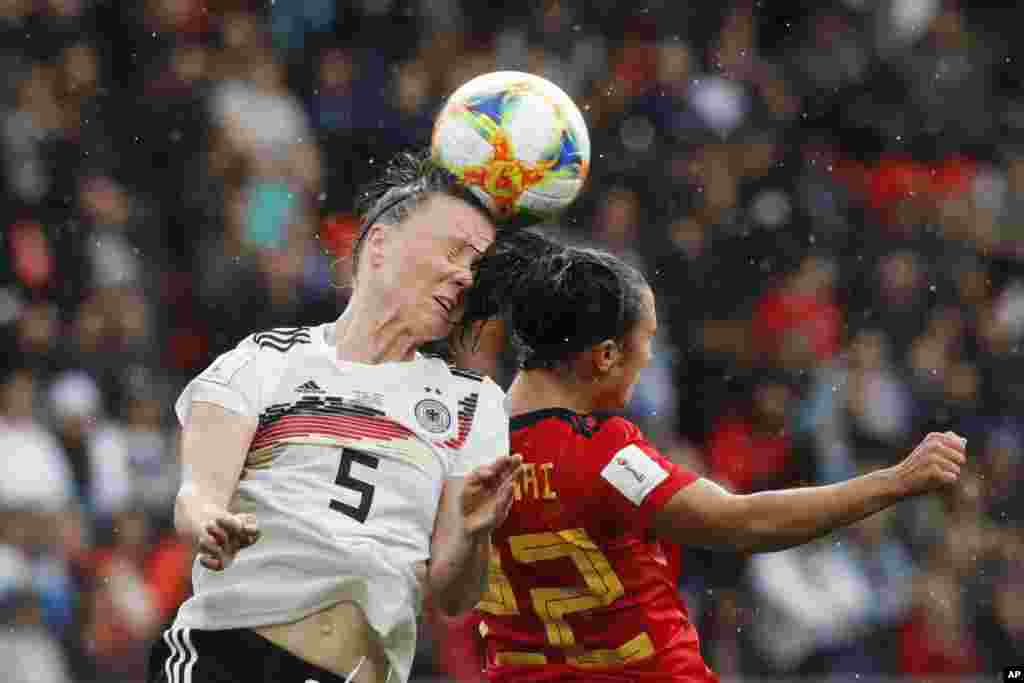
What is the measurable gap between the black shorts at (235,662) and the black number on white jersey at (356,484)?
319 millimetres

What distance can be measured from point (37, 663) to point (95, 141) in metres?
2.99

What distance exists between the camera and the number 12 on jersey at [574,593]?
403 cm

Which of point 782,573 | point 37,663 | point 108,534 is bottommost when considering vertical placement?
point 37,663

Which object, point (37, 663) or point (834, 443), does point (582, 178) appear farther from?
point (834, 443)

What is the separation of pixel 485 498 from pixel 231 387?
0.60 metres

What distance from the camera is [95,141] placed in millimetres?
9438

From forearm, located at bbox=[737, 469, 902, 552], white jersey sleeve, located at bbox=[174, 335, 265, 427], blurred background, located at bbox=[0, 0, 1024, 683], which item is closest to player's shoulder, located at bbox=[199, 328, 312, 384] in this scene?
white jersey sleeve, located at bbox=[174, 335, 265, 427]

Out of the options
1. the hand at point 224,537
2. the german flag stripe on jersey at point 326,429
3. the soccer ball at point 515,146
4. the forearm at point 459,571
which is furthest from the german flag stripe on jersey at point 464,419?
the hand at point 224,537

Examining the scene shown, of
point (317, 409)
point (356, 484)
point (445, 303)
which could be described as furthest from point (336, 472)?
point (445, 303)

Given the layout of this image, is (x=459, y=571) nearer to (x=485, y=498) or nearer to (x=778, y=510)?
(x=485, y=498)

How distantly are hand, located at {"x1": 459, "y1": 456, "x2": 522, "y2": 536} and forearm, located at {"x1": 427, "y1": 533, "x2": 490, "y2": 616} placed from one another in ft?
0.10

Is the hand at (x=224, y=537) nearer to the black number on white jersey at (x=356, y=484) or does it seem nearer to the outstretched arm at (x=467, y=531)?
the black number on white jersey at (x=356, y=484)

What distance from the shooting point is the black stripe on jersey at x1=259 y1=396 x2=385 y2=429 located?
152 inches

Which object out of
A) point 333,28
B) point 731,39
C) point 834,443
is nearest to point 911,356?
point 834,443
